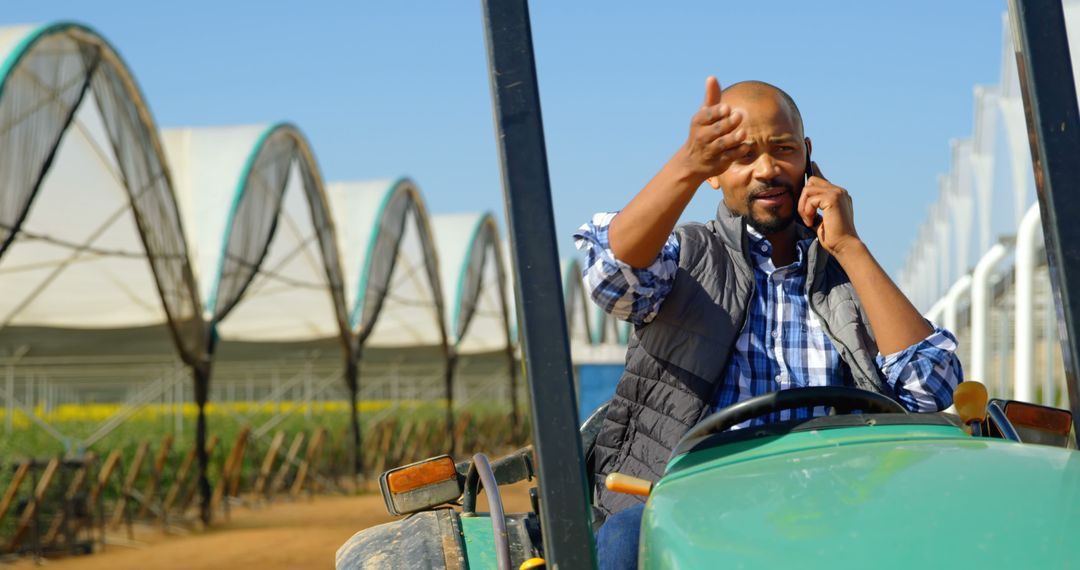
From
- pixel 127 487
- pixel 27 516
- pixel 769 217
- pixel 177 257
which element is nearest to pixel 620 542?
pixel 769 217

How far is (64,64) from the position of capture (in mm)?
11477

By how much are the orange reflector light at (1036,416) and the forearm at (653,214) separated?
741 mm

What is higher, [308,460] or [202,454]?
[202,454]

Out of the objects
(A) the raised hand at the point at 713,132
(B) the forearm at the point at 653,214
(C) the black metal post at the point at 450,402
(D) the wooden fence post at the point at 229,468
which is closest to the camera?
(A) the raised hand at the point at 713,132

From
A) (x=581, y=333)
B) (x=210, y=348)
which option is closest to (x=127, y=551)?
(x=210, y=348)

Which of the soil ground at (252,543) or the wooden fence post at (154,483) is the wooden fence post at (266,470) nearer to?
the soil ground at (252,543)

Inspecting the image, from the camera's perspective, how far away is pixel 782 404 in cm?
232

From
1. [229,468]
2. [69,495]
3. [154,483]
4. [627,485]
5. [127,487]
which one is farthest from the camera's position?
[229,468]

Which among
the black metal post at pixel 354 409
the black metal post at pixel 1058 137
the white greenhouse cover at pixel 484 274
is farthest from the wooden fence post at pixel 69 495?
the white greenhouse cover at pixel 484 274

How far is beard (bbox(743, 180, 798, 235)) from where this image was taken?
9.10ft

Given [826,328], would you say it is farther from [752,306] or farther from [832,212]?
[832,212]

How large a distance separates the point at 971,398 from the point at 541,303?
87 cm

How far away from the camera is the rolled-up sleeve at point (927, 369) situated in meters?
2.56

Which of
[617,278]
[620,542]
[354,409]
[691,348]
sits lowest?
[354,409]
